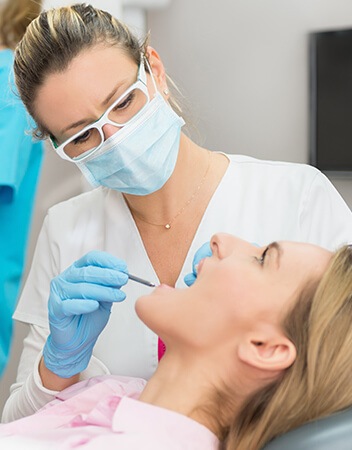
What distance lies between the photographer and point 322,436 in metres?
0.98

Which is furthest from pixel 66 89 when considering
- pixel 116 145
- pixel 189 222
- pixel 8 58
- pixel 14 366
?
pixel 14 366

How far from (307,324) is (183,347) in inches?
8.5

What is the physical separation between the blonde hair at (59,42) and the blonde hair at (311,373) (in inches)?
24.5

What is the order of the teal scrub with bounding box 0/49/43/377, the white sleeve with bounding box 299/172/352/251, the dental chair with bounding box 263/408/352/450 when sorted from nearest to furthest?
1. the dental chair with bounding box 263/408/352/450
2. the white sleeve with bounding box 299/172/352/251
3. the teal scrub with bounding box 0/49/43/377

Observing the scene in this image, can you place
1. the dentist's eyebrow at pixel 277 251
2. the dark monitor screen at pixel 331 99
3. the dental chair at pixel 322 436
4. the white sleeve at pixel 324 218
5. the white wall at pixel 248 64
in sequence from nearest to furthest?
the dental chair at pixel 322 436, the dentist's eyebrow at pixel 277 251, the white sleeve at pixel 324 218, the dark monitor screen at pixel 331 99, the white wall at pixel 248 64

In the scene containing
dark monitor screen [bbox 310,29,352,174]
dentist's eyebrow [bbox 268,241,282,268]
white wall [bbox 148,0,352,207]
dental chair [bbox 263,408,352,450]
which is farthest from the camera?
white wall [bbox 148,0,352,207]

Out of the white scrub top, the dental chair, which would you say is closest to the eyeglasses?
the white scrub top

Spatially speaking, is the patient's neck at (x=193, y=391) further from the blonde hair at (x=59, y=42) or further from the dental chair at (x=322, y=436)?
the blonde hair at (x=59, y=42)

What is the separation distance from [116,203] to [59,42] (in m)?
0.41

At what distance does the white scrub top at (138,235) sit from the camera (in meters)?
1.45

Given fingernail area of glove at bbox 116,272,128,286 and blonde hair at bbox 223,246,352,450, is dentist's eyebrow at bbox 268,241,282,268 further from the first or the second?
fingernail area of glove at bbox 116,272,128,286

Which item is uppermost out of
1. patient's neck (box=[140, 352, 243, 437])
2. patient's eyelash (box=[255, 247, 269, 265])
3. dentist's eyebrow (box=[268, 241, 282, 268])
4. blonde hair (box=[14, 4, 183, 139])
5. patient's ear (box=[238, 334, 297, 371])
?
Result: blonde hair (box=[14, 4, 183, 139])

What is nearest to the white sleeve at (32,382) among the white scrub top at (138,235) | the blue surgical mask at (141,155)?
the white scrub top at (138,235)

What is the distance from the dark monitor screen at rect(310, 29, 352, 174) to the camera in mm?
2889
